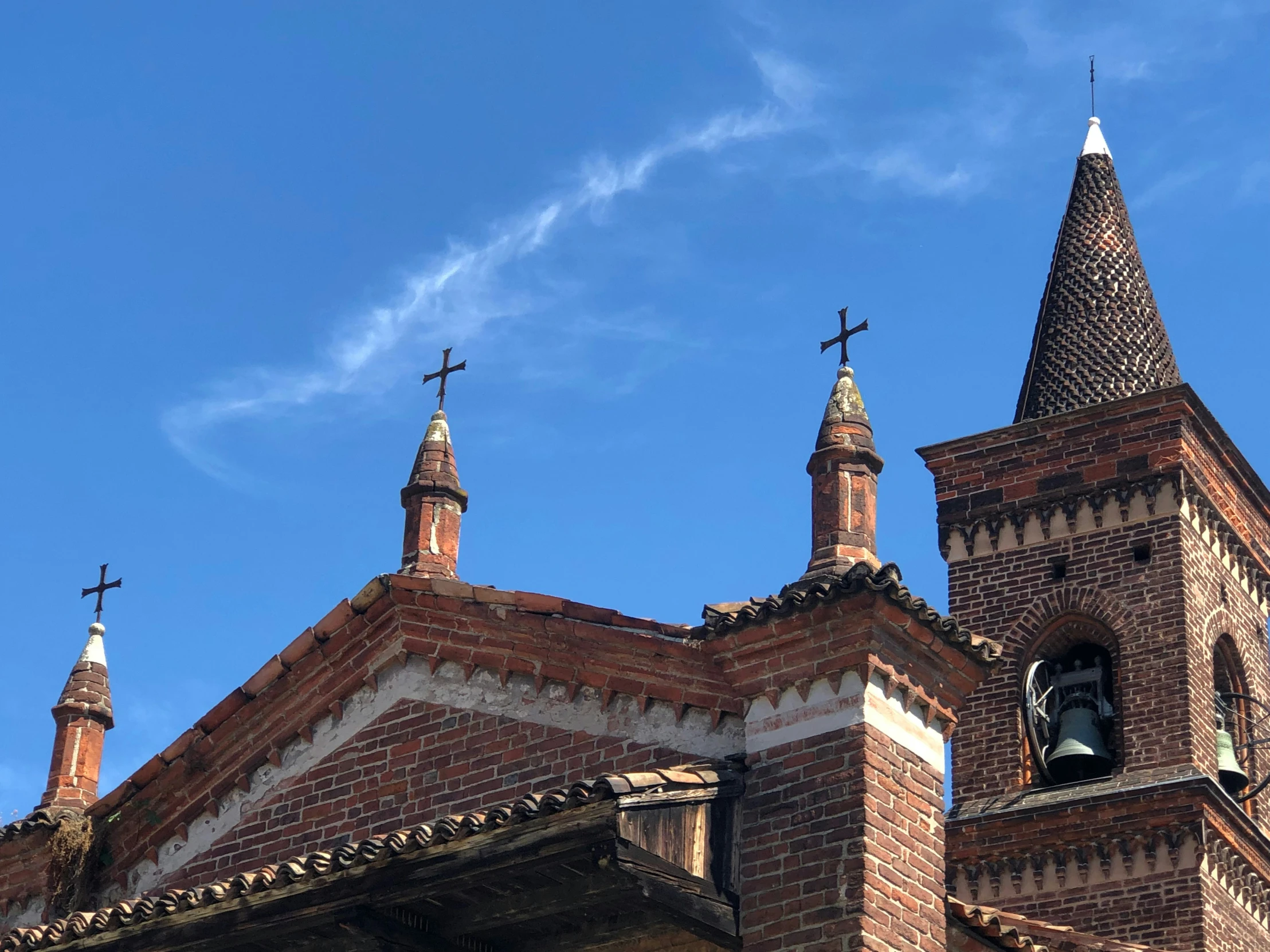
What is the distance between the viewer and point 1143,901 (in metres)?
21.4

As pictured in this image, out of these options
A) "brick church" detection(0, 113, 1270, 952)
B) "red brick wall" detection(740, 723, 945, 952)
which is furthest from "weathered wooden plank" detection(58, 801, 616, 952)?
"red brick wall" detection(740, 723, 945, 952)

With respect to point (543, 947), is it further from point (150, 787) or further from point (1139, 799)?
point (1139, 799)

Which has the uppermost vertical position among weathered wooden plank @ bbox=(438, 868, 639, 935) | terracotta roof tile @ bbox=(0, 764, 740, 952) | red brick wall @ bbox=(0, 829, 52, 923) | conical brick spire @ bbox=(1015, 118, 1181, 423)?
conical brick spire @ bbox=(1015, 118, 1181, 423)

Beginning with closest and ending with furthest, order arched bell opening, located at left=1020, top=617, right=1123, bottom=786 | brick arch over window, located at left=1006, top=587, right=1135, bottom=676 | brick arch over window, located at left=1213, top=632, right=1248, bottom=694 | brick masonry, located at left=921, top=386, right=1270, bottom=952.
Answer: brick masonry, located at left=921, top=386, right=1270, bottom=952 < arched bell opening, located at left=1020, top=617, right=1123, bottom=786 < brick arch over window, located at left=1006, top=587, right=1135, bottom=676 < brick arch over window, located at left=1213, top=632, right=1248, bottom=694

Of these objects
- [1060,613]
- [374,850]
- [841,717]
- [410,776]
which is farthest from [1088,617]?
[374,850]

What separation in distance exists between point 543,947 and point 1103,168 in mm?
15857

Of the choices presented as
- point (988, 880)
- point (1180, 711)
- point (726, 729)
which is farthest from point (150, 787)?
point (1180, 711)

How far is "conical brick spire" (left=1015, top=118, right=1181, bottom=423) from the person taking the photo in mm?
24875

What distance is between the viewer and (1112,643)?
23.1m

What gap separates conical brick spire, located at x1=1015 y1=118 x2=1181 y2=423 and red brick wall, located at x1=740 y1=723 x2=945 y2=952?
37.9 ft

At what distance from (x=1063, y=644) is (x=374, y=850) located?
11604 mm

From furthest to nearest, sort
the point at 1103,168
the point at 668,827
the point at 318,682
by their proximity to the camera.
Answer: the point at 1103,168 → the point at 318,682 → the point at 668,827

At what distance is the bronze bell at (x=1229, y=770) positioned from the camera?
2288 cm

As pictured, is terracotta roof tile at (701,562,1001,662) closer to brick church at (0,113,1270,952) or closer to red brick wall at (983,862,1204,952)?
brick church at (0,113,1270,952)
